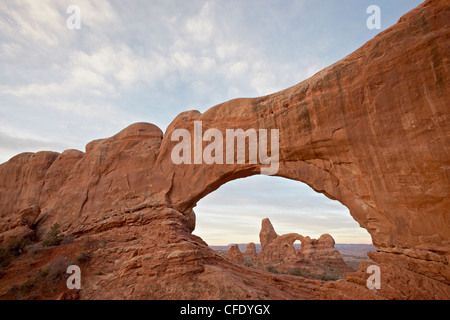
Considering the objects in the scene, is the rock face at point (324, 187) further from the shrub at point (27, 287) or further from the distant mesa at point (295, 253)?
the distant mesa at point (295, 253)

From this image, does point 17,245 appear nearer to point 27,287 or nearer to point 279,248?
point 27,287

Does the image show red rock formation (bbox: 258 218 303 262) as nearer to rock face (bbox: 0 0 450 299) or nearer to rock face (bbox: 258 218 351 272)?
rock face (bbox: 258 218 351 272)

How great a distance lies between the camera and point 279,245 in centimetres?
4253

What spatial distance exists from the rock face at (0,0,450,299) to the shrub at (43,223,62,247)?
2.21ft

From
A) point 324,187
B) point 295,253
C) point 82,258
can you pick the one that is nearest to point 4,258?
point 82,258

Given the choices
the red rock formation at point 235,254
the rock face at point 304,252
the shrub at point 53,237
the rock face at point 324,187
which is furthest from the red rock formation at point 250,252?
the shrub at point 53,237

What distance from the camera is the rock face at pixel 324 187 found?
9.54 metres

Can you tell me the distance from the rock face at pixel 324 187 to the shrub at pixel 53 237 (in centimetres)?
67

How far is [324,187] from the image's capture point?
494 inches

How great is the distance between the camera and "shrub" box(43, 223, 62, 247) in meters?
14.3

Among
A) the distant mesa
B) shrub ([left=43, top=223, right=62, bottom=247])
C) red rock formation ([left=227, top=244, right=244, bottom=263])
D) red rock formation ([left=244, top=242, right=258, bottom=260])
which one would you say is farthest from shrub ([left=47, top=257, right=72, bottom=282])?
red rock formation ([left=244, top=242, right=258, bottom=260])

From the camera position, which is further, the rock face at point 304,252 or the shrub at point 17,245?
the rock face at point 304,252

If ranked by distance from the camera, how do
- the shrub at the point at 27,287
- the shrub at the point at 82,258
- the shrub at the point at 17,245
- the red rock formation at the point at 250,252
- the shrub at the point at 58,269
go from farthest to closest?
the red rock formation at the point at 250,252, the shrub at the point at 17,245, the shrub at the point at 82,258, the shrub at the point at 58,269, the shrub at the point at 27,287
